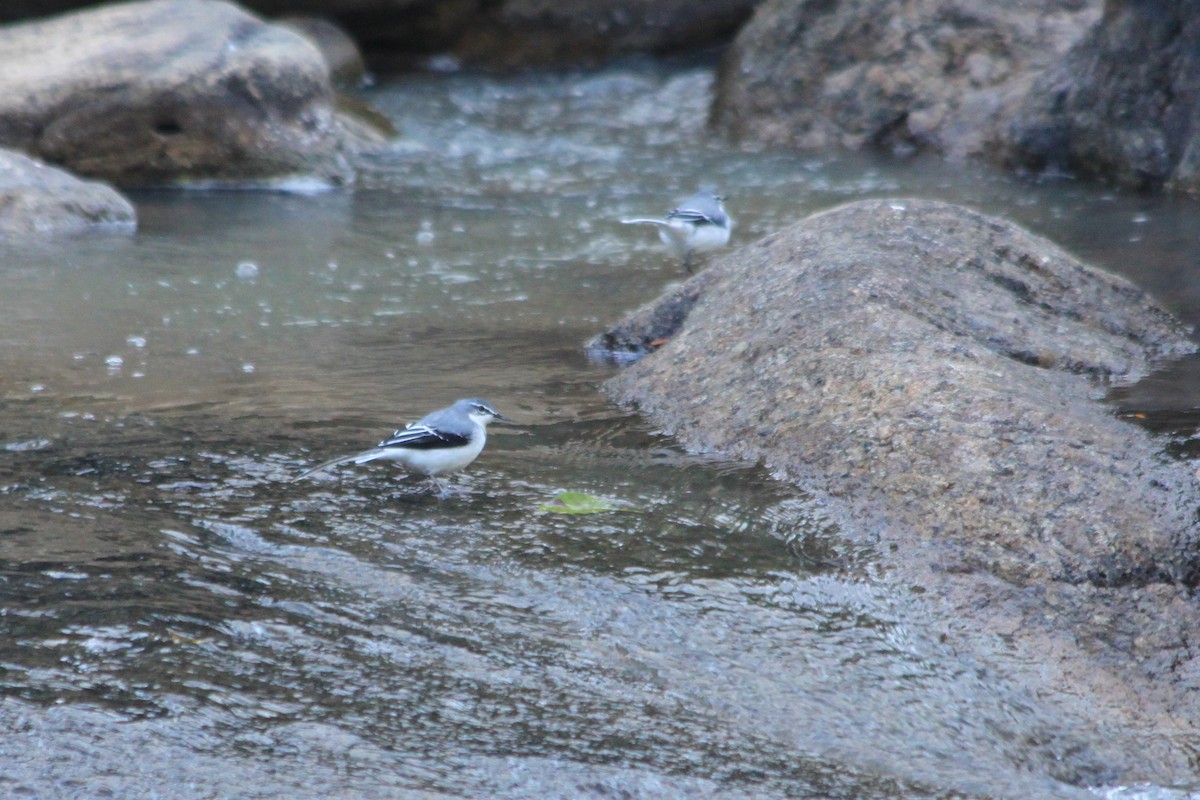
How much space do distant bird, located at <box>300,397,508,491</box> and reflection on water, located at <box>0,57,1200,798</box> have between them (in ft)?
0.43

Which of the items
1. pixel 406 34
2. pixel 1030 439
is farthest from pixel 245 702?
pixel 406 34

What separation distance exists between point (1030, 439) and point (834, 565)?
862mm

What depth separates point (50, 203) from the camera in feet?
32.1

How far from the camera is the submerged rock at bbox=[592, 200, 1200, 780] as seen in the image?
12.9ft

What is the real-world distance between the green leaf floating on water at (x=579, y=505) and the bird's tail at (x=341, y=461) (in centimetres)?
67

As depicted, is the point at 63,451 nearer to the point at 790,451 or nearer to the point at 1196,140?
the point at 790,451

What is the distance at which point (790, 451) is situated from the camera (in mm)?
4945

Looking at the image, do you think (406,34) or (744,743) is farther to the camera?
(406,34)

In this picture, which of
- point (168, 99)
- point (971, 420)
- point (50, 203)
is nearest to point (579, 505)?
point (971, 420)

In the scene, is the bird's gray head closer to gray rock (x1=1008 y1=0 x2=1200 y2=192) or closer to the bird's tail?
the bird's tail

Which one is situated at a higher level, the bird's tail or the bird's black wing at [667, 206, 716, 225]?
the bird's black wing at [667, 206, 716, 225]

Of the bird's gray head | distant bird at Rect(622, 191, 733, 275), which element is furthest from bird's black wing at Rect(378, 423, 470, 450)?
distant bird at Rect(622, 191, 733, 275)

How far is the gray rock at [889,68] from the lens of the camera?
1296 centimetres

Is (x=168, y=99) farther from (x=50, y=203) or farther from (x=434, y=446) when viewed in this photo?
(x=434, y=446)
